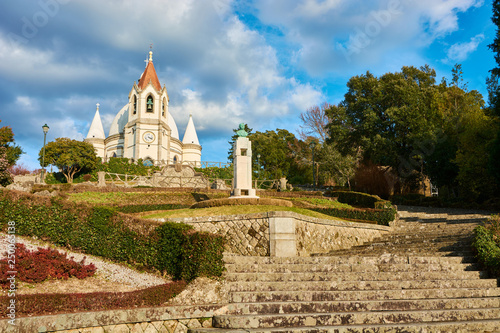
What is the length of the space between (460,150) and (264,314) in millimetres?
25513

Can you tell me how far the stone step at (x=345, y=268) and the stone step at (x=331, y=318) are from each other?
2277 mm

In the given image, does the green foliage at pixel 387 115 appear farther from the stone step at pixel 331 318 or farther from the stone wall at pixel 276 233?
the stone step at pixel 331 318

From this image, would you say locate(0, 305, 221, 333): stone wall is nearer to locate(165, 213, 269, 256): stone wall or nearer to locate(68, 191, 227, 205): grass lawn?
locate(165, 213, 269, 256): stone wall

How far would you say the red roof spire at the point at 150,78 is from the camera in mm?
62694

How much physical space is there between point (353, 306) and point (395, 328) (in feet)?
3.65

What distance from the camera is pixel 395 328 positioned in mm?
6266

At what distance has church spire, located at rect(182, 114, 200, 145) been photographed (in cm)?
6938

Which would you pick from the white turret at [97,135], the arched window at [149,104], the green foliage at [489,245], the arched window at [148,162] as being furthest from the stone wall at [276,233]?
the white turret at [97,135]

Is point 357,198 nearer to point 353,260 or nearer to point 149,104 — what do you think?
point 353,260

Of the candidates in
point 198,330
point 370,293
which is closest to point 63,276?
point 198,330

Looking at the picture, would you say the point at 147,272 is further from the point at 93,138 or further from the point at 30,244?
the point at 93,138

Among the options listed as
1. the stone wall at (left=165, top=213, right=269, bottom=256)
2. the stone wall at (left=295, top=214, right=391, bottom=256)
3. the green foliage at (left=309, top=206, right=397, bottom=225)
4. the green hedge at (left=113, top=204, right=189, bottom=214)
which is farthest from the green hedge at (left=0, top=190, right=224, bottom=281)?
the green foliage at (left=309, top=206, right=397, bottom=225)

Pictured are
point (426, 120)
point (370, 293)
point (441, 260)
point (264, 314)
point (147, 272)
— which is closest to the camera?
point (264, 314)

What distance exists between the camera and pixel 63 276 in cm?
809
